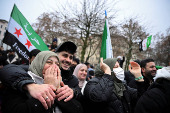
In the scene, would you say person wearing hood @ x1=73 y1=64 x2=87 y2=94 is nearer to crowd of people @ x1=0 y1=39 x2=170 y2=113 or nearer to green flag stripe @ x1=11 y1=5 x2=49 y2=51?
crowd of people @ x1=0 y1=39 x2=170 y2=113

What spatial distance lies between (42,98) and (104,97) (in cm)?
100

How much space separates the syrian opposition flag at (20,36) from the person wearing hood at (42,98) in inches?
71.6

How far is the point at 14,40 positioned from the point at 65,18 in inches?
318

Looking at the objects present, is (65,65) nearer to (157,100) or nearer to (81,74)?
(81,74)

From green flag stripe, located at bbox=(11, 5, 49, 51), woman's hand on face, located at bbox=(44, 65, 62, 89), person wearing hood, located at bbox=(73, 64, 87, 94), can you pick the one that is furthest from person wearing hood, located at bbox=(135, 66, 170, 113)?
green flag stripe, located at bbox=(11, 5, 49, 51)

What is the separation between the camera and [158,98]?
1.35 m

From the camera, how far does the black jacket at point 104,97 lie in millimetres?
1725

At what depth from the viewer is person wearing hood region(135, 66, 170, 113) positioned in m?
1.30

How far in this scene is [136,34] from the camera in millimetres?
15992

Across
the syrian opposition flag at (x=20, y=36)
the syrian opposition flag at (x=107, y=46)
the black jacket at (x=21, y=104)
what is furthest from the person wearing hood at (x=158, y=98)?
the syrian opposition flag at (x=20, y=36)

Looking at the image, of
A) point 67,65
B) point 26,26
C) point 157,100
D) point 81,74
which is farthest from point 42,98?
point 26,26

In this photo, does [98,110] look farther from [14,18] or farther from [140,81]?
[14,18]

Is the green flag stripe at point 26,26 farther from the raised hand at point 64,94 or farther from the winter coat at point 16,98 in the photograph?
the raised hand at point 64,94

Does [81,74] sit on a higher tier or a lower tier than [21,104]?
lower
